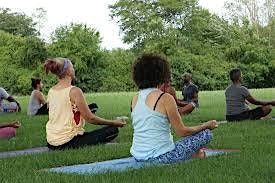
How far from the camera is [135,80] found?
19.5 feet

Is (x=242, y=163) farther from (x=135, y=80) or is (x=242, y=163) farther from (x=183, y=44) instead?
(x=183, y=44)

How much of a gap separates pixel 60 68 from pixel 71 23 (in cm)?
3823

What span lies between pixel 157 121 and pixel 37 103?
960cm

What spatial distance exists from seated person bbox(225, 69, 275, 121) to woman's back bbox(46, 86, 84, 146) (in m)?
4.75

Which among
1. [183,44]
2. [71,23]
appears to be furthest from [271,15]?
[71,23]

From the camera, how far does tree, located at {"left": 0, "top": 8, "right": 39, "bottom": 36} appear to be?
58094 millimetres

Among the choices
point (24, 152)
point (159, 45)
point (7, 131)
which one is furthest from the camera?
point (159, 45)

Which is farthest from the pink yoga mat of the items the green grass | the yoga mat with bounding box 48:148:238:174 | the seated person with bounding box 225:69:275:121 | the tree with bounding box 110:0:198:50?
the tree with bounding box 110:0:198:50

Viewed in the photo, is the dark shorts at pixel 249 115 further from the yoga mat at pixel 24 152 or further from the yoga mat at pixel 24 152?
the yoga mat at pixel 24 152

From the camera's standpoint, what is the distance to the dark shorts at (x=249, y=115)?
11.5m

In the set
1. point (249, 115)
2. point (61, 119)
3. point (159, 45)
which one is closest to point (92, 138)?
point (61, 119)

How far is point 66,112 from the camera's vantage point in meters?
7.38

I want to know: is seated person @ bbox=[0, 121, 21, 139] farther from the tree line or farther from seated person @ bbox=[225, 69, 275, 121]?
the tree line

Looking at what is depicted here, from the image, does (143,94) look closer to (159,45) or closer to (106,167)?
(106,167)
